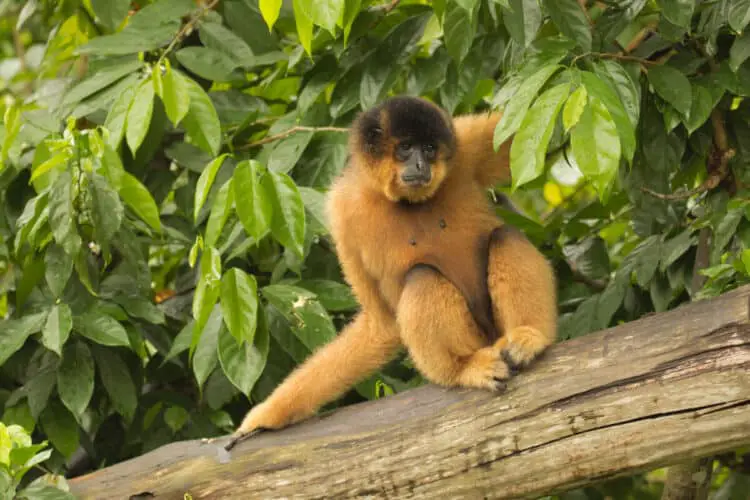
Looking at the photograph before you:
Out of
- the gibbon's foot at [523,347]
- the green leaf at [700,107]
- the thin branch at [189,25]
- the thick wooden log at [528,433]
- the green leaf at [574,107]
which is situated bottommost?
the thick wooden log at [528,433]

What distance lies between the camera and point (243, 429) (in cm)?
493

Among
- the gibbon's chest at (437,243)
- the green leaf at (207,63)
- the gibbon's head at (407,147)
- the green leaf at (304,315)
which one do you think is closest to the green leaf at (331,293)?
the green leaf at (304,315)

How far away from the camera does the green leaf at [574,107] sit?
3840 millimetres

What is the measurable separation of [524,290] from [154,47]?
270cm

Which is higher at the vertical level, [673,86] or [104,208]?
[104,208]

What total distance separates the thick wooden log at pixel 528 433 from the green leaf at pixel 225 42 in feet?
8.17

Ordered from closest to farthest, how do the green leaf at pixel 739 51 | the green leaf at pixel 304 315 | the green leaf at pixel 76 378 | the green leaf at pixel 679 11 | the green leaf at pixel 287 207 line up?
1. the green leaf at pixel 679 11
2. the green leaf at pixel 739 51
3. the green leaf at pixel 287 207
4. the green leaf at pixel 304 315
5. the green leaf at pixel 76 378

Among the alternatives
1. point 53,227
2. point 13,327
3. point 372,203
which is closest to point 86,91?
point 53,227

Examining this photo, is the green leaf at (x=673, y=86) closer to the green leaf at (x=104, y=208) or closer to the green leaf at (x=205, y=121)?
the green leaf at (x=205, y=121)

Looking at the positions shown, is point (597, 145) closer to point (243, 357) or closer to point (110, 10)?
point (243, 357)

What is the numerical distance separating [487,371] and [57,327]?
231cm

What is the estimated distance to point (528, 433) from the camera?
4.12 meters

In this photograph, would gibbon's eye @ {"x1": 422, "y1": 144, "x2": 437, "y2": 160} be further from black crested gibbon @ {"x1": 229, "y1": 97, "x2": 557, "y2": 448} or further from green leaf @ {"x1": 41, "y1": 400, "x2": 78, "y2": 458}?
green leaf @ {"x1": 41, "y1": 400, "x2": 78, "y2": 458}

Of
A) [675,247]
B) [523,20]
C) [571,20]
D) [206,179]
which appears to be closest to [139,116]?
[206,179]
